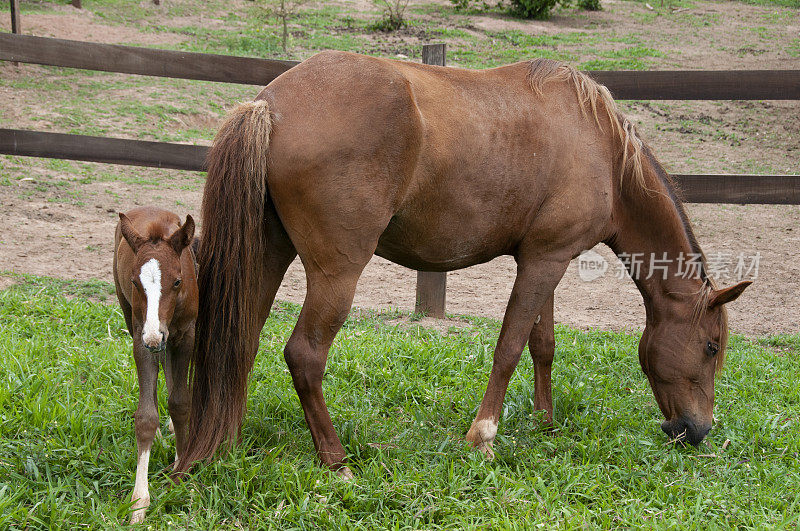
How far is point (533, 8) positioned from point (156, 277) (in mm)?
17201

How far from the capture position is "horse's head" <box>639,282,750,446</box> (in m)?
4.02

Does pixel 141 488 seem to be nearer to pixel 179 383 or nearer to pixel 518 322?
pixel 179 383

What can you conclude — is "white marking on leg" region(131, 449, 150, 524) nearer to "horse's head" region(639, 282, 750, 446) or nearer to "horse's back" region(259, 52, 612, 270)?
"horse's back" region(259, 52, 612, 270)

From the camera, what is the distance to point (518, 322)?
3.82 metres

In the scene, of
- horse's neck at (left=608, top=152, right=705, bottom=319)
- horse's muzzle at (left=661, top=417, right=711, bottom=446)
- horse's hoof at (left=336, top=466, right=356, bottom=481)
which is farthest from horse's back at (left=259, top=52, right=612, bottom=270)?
horse's muzzle at (left=661, top=417, right=711, bottom=446)

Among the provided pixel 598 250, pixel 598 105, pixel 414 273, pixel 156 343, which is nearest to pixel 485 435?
pixel 156 343

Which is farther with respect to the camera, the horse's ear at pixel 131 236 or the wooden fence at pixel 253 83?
the wooden fence at pixel 253 83

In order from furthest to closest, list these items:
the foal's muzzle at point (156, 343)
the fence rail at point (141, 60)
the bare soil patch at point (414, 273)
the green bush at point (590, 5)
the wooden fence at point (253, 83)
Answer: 1. the green bush at point (590, 5)
2. the bare soil patch at point (414, 273)
3. the fence rail at point (141, 60)
4. the wooden fence at point (253, 83)
5. the foal's muzzle at point (156, 343)

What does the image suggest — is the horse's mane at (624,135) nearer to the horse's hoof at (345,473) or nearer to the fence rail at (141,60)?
the horse's hoof at (345,473)

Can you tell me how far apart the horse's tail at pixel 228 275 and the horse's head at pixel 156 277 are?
0.25m

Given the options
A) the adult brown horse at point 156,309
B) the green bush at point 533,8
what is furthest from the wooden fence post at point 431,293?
the green bush at point 533,8

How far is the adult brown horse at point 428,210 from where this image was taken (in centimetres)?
320

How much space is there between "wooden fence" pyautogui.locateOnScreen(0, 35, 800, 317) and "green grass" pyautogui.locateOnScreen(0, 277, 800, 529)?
1.39 m

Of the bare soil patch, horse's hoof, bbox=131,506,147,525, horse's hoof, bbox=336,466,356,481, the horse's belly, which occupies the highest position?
the horse's belly
